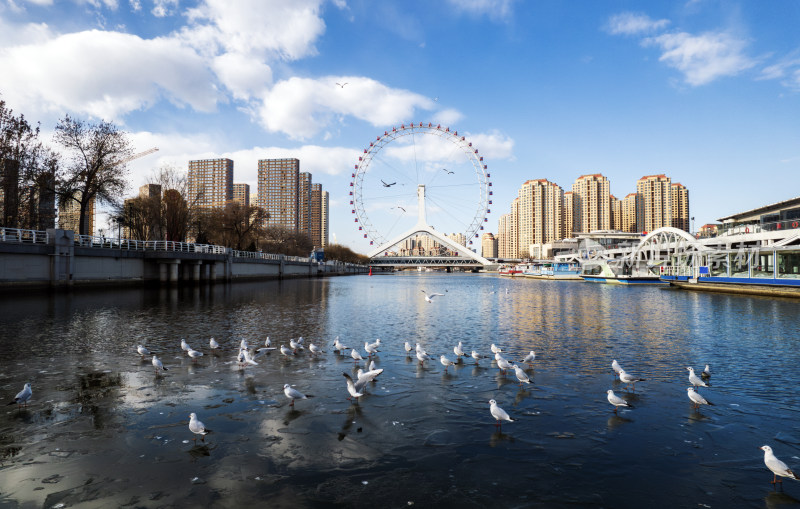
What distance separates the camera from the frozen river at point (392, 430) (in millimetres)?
5969

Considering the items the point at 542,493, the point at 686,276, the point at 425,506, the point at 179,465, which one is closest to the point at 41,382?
the point at 179,465

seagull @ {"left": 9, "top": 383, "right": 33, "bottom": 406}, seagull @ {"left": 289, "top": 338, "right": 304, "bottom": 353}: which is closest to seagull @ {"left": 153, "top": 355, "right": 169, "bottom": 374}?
seagull @ {"left": 9, "top": 383, "right": 33, "bottom": 406}

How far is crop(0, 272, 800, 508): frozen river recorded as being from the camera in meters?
5.97

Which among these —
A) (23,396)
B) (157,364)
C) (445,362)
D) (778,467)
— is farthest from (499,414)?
(23,396)

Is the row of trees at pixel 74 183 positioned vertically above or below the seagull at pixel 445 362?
above

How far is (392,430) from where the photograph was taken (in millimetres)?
8156

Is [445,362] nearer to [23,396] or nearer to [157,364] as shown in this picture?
[157,364]

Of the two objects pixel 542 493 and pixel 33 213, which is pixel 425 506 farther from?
pixel 33 213

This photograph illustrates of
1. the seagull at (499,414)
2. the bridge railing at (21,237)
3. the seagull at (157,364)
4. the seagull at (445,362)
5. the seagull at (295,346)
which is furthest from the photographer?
the bridge railing at (21,237)

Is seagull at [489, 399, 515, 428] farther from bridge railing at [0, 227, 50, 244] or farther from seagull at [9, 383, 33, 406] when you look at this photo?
bridge railing at [0, 227, 50, 244]

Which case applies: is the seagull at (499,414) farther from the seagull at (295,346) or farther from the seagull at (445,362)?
the seagull at (295,346)

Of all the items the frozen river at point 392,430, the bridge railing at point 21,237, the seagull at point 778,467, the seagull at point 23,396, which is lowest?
the frozen river at point 392,430

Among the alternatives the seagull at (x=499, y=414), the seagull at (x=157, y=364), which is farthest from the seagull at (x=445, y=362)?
the seagull at (x=157, y=364)

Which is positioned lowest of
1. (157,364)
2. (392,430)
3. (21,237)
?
(392,430)
